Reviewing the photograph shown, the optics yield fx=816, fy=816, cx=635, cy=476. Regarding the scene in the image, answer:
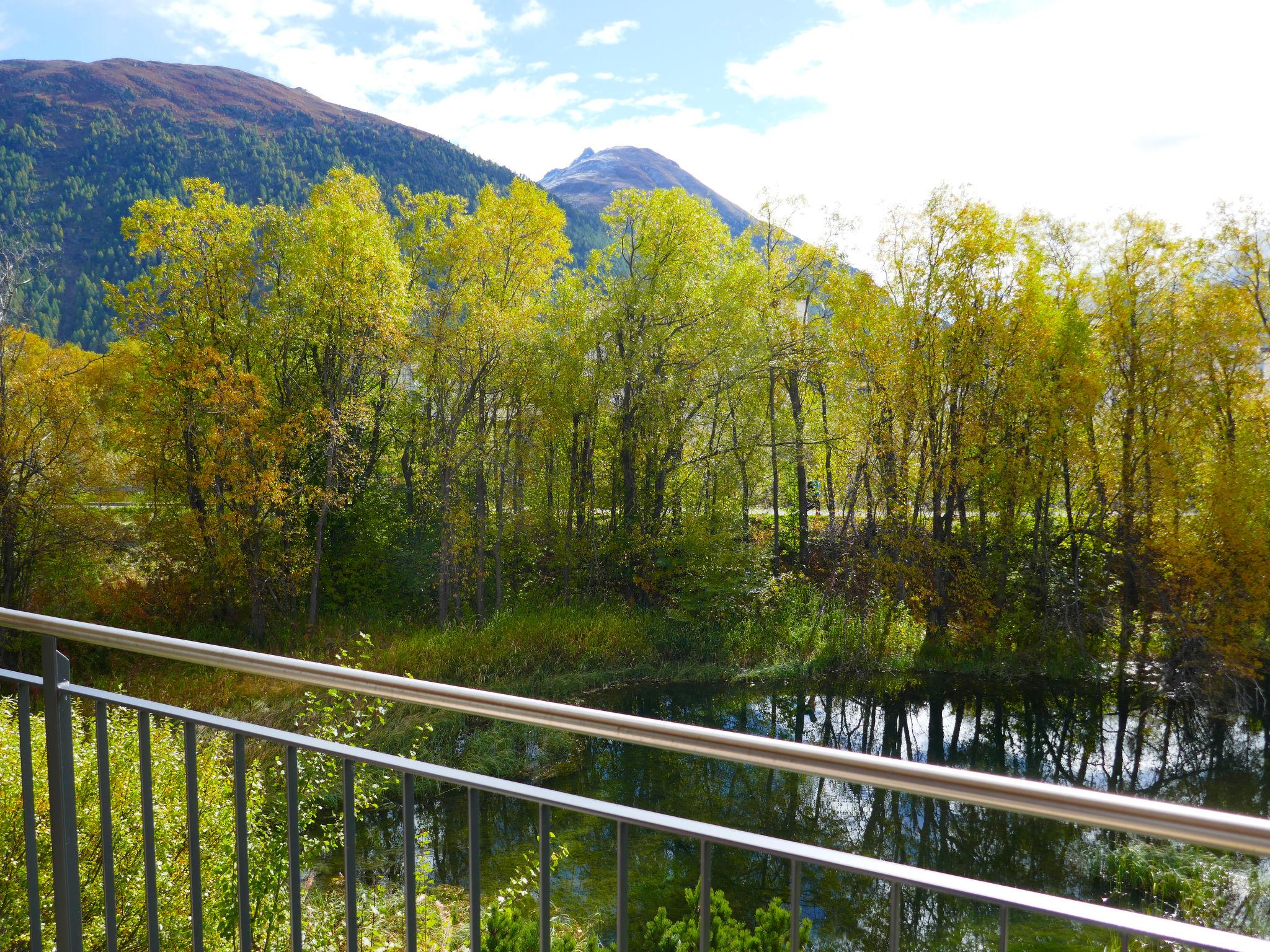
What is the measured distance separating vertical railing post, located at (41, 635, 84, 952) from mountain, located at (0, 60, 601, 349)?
186 feet

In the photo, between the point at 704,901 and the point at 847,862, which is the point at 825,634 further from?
the point at 847,862

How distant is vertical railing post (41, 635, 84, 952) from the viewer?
1.65 m

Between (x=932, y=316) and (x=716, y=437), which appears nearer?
(x=932, y=316)

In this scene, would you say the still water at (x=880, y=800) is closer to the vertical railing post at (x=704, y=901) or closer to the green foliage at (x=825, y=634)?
the green foliage at (x=825, y=634)

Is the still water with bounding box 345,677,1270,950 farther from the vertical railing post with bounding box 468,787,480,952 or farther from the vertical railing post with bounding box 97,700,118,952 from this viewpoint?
the vertical railing post with bounding box 468,787,480,952

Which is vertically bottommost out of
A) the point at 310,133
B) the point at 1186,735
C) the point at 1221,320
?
the point at 1186,735

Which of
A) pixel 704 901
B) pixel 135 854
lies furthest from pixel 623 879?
pixel 135 854

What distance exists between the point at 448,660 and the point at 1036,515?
9494 mm

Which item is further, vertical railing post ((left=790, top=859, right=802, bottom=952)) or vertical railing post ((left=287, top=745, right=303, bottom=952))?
vertical railing post ((left=287, top=745, right=303, bottom=952))

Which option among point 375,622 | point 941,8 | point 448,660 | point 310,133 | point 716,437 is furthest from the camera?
point 310,133

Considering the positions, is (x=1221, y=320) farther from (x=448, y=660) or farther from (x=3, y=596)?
(x=3, y=596)

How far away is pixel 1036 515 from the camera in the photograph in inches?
522

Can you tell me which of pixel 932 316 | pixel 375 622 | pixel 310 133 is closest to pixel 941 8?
pixel 932 316

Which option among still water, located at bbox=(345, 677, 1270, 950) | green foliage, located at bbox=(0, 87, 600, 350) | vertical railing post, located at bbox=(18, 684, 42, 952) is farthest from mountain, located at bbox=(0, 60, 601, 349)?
vertical railing post, located at bbox=(18, 684, 42, 952)
